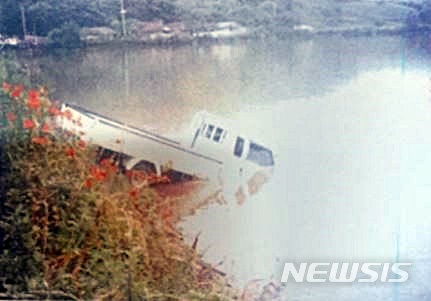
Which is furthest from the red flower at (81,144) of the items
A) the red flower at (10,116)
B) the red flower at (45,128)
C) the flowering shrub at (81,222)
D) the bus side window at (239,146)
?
the bus side window at (239,146)

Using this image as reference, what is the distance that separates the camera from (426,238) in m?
2.14

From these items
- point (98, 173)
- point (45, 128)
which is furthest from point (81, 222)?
point (45, 128)

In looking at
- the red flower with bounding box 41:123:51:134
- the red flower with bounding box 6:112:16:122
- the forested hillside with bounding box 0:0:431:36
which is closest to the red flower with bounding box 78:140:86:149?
the red flower with bounding box 41:123:51:134

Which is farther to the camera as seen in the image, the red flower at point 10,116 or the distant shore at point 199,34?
the red flower at point 10,116

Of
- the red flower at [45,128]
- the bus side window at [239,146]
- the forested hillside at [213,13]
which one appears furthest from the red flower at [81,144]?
the bus side window at [239,146]

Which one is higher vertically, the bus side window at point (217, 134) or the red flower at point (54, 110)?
the red flower at point (54, 110)

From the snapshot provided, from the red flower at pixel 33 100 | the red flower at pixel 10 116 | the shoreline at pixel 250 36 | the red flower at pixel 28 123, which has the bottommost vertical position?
the red flower at pixel 28 123

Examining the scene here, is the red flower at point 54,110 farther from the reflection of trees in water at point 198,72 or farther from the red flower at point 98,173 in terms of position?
Result: the red flower at point 98,173

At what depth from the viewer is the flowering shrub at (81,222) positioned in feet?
7.11

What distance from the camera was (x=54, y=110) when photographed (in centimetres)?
215

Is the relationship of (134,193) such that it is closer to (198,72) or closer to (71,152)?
(71,152)

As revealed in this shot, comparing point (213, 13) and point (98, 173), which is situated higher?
point (213, 13)

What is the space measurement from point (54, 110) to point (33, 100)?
0.07m

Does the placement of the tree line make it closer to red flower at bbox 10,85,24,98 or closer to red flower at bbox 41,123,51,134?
red flower at bbox 10,85,24,98
